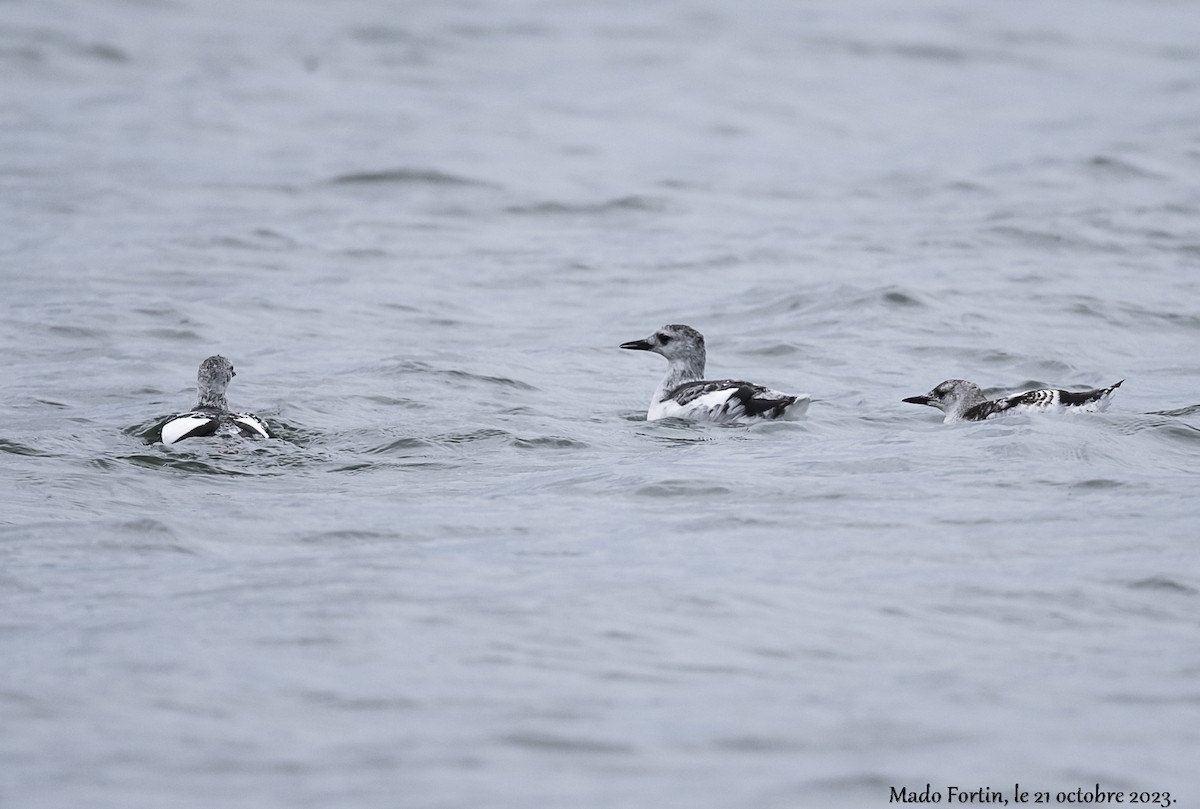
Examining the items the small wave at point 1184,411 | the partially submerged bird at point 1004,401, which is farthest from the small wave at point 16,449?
the small wave at point 1184,411

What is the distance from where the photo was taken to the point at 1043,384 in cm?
1429

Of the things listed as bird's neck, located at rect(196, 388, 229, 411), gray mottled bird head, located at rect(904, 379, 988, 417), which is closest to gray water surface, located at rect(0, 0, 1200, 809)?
gray mottled bird head, located at rect(904, 379, 988, 417)

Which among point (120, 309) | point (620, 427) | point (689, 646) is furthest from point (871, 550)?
point (120, 309)

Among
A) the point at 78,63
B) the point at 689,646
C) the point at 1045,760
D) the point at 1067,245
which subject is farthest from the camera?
the point at 78,63

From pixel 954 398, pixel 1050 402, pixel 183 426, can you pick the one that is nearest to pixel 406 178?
pixel 954 398

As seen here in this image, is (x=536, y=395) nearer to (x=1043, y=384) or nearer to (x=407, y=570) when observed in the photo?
(x=1043, y=384)

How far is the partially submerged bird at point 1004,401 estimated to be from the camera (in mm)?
11656

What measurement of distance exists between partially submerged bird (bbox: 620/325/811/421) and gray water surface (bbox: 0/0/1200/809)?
1.15 ft

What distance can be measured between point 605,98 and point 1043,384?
17740mm

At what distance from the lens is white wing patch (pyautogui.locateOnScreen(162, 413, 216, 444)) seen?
11086mm

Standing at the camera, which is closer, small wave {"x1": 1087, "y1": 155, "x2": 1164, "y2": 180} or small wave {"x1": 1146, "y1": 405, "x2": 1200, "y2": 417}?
small wave {"x1": 1146, "y1": 405, "x2": 1200, "y2": 417}

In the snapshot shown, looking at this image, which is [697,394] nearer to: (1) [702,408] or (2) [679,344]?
(1) [702,408]

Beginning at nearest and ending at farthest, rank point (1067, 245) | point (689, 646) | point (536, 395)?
point (689, 646) → point (536, 395) → point (1067, 245)

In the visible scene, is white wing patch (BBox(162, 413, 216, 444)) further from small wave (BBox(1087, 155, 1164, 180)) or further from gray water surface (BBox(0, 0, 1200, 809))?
small wave (BBox(1087, 155, 1164, 180))
